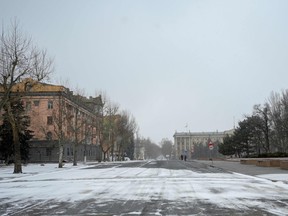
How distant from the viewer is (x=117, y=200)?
13281mm

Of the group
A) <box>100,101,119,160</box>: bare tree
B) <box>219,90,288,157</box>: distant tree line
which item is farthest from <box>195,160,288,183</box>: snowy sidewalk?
<box>100,101,119,160</box>: bare tree

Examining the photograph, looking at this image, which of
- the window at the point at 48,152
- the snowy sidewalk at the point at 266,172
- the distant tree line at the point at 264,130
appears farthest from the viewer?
the window at the point at 48,152

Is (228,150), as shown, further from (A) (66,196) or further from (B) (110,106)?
(A) (66,196)

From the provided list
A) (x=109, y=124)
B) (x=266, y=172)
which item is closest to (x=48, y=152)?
(x=109, y=124)

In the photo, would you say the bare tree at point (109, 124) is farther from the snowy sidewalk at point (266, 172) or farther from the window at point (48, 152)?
the snowy sidewalk at point (266, 172)

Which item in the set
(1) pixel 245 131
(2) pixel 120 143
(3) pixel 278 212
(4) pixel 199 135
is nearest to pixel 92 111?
(2) pixel 120 143

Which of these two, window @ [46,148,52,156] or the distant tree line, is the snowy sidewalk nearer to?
the distant tree line

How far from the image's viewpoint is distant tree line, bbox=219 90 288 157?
61.5m

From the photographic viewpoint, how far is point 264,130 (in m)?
64.2

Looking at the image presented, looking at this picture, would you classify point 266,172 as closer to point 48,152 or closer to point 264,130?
point 264,130

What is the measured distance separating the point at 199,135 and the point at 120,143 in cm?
10275

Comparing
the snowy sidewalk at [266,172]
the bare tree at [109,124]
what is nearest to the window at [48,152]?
the bare tree at [109,124]

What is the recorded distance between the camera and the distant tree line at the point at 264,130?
202 feet

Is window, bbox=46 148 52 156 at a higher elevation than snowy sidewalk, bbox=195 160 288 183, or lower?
higher
